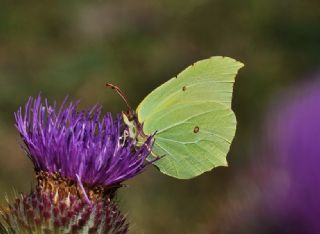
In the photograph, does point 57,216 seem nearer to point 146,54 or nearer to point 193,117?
point 193,117

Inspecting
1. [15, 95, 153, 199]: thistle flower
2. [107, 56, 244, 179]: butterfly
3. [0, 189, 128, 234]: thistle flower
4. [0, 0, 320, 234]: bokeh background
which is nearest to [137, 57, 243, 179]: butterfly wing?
[107, 56, 244, 179]: butterfly

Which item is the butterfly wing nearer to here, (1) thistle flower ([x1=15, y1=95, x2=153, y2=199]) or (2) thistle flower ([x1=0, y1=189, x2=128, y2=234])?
(1) thistle flower ([x1=15, y1=95, x2=153, y2=199])

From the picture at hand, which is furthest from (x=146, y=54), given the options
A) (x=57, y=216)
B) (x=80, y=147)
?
(x=57, y=216)

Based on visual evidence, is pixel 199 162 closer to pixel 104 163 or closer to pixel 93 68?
pixel 104 163

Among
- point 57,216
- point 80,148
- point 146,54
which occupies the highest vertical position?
point 80,148

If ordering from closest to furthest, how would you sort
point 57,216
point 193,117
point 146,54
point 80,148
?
point 57,216
point 80,148
point 193,117
point 146,54

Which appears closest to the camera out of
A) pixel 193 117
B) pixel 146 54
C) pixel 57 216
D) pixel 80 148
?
pixel 57 216

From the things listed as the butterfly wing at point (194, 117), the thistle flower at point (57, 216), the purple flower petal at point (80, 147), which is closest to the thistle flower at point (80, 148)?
the purple flower petal at point (80, 147)
